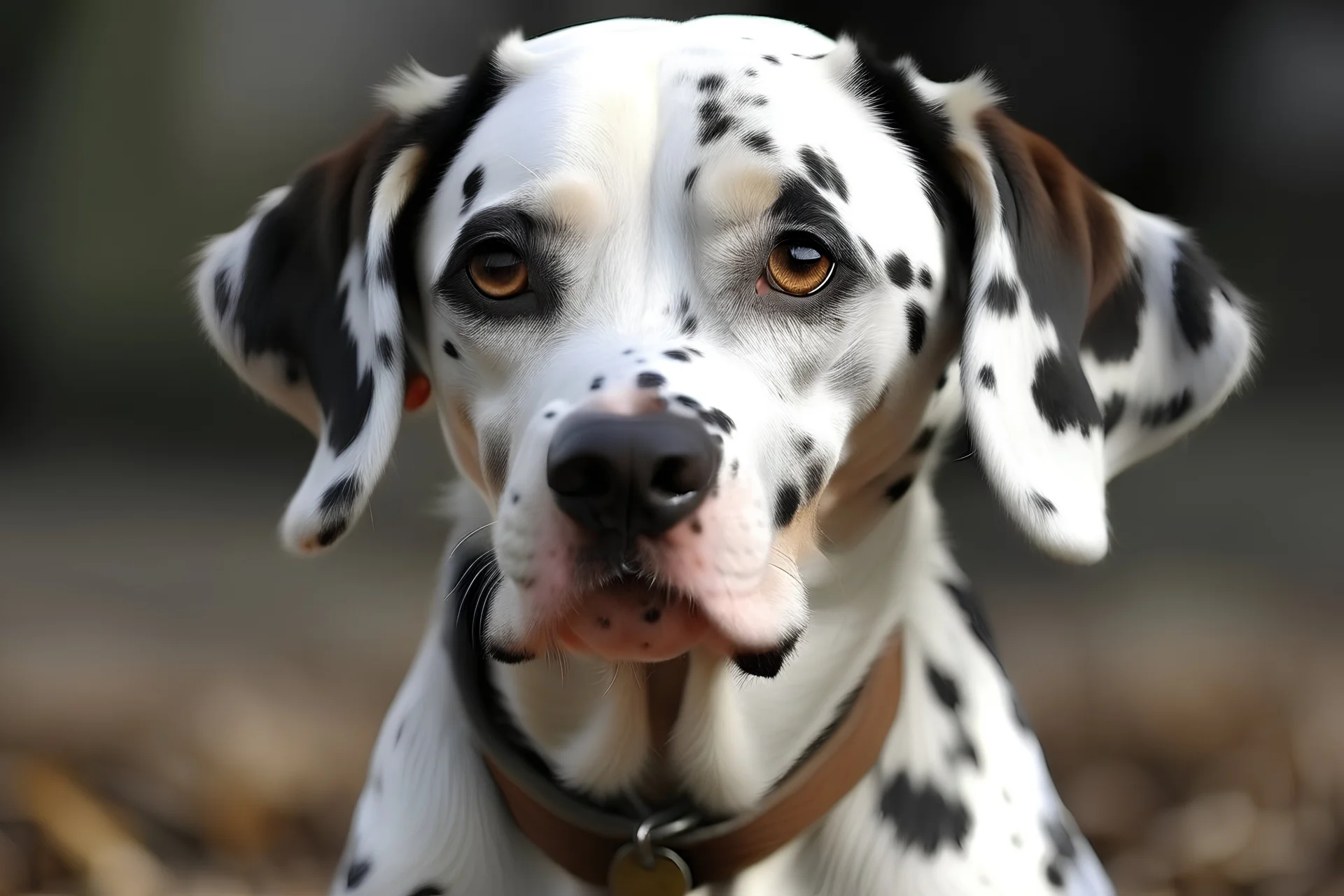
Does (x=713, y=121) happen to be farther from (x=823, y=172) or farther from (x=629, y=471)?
(x=629, y=471)

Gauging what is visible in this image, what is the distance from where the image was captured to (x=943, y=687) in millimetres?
1757

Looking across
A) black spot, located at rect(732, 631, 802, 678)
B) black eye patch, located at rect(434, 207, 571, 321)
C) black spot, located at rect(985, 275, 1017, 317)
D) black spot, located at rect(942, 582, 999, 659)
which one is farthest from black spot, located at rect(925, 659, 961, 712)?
black eye patch, located at rect(434, 207, 571, 321)

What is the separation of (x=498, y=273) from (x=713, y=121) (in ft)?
1.02

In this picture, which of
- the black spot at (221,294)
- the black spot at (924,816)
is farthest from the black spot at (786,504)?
the black spot at (221,294)

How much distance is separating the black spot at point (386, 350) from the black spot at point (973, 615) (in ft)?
2.79

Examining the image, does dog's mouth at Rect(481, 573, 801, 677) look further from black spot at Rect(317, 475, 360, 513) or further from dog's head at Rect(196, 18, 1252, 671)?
black spot at Rect(317, 475, 360, 513)

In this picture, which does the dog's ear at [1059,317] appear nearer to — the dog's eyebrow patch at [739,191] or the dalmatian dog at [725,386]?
the dalmatian dog at [725,386]

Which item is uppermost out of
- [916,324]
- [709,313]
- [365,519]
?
[709,313]

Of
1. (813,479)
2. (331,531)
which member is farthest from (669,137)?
(331,531)

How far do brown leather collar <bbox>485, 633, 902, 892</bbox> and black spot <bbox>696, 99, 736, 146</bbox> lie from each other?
73 cm

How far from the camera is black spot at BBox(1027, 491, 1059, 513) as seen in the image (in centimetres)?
156

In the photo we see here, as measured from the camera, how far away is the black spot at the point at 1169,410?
1767 mm

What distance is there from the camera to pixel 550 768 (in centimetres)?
169

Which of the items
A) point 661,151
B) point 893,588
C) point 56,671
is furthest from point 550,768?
point 56,671
